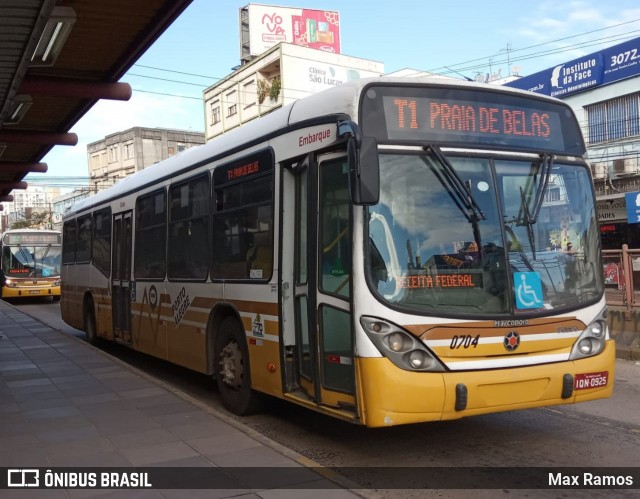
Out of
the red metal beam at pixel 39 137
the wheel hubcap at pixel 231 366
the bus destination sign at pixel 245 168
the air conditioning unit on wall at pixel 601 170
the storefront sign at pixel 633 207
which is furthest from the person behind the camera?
the air conditioning unit on wall at pixel 601 170

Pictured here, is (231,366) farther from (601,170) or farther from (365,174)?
(601,170)

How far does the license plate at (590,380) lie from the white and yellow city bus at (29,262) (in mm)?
26832

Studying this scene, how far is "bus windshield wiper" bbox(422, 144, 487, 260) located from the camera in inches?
208

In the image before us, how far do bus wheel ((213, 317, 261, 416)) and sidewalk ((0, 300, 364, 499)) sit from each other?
1.29ft

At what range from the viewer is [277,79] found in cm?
4294

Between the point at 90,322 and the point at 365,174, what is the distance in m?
10.4

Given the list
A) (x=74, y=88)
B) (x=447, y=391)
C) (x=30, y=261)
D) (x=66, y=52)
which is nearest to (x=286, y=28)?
(x=30, y=261)

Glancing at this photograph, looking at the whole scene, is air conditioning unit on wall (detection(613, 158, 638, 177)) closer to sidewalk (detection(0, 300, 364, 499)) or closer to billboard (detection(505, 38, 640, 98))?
billboard (detection(505, 38, 640, 98))

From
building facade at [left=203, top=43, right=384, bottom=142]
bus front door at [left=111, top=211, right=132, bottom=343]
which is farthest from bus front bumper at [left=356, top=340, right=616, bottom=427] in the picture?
building facade at [left=203, top=43, right=384, bottom=142]

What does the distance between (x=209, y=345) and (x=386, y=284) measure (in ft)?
11.0

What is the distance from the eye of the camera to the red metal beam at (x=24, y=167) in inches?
623

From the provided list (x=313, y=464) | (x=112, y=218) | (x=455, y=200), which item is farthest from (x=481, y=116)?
(x=112, y=218)

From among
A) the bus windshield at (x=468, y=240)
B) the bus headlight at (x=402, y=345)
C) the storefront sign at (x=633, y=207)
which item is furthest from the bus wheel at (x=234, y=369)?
the storefront sign at (x=633, y=207)

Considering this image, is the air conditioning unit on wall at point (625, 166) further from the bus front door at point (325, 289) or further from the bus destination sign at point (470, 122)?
the bus front door at point (325, 289)
